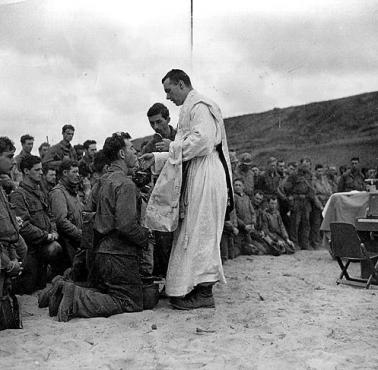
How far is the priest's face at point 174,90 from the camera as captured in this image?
5156mm

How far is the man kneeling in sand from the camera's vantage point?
14.9 feet

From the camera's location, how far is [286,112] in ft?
60.6

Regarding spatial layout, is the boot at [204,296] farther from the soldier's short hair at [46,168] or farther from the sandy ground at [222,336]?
the soldier's short hair at [46,168]

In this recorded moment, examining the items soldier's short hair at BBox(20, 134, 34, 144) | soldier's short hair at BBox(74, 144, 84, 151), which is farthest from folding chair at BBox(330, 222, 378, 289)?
soldier's short hair at BBox(74, 144, 84, 151)

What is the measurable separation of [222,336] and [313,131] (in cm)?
1529

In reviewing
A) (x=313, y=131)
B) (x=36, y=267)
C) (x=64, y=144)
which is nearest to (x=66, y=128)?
(x=64, y=144)

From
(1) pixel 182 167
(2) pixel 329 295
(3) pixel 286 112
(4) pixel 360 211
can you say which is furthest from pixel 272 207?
(3) pixel 286 112

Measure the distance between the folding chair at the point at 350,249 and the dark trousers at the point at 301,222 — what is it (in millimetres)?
3682

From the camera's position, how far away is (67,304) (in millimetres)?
4445

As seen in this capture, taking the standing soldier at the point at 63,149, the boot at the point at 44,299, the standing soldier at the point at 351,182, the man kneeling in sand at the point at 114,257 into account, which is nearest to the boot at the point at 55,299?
the man kneeling in sand at the point at 114,257

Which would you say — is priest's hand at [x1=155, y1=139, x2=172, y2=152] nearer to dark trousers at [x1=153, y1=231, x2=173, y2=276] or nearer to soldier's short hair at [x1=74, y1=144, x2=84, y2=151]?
dark trousers at [x1=153, y1=231, x2=173, y2=276]

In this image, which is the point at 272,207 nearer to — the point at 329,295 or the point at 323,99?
the point at 329,295

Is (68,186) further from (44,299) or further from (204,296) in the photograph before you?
(204,296)

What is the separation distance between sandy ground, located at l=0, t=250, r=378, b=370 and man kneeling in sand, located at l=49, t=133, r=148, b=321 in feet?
0.51
